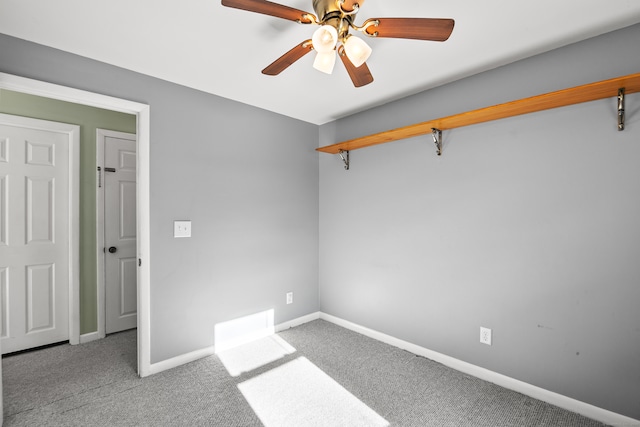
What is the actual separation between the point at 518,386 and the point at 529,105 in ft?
6.19

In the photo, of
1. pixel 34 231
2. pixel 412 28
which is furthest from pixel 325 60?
pixel 34 231

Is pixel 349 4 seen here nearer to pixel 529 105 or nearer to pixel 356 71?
pixel 356 71

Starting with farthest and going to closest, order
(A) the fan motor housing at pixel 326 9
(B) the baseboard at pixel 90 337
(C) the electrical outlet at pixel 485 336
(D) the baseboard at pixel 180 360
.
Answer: (B) the baseboard at pixel 90 337 < (D) the baseboard at pixel 180 360 < (C) the electrical outlet at pixel 485 336 < (A) the fan motor housing at pixel 326 9

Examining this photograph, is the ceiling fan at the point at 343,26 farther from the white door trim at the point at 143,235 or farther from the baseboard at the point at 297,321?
the baseboard at the point at 297,321

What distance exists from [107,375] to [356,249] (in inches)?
92.1

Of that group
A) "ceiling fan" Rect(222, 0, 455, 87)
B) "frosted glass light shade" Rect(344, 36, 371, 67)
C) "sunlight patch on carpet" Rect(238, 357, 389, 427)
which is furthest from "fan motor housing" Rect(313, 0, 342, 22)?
"sunlight patch on carpet" Rect(238, 357, 389, 427)

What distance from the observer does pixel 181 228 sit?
2.52m

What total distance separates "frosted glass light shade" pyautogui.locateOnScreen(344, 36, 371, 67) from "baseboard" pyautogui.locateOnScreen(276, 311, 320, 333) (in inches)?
103

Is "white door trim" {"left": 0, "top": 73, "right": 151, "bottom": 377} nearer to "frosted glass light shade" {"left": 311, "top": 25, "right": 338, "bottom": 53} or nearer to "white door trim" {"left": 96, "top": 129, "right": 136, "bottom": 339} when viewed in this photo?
"white door trim" {"left": 96, "top": 129, "right": 136, "bottom": 339}

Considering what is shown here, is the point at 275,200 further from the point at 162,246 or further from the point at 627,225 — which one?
the point at 627,225

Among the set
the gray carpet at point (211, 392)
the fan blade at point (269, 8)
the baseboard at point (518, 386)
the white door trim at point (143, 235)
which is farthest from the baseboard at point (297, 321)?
the fan blade at point (269, 8)

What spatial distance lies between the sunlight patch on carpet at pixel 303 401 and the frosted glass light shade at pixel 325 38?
Result: 207 centimetres

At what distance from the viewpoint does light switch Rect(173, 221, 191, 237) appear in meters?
2.49

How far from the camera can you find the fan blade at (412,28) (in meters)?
1.29
